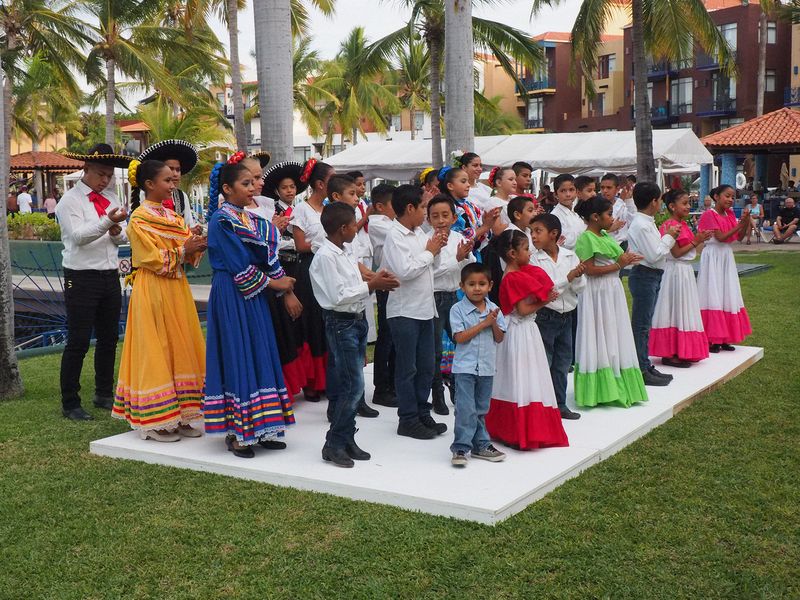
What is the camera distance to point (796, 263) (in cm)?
1819


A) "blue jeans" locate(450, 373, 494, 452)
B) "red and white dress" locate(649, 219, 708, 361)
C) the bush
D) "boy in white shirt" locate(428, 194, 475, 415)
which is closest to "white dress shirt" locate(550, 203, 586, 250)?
"red and white dress" locate(649, 219, 708, 361)

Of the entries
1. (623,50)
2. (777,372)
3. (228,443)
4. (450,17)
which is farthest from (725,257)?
(623,50)

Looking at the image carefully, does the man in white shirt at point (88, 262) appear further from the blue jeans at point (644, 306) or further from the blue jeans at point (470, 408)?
the blue jeans at point (644, 306)

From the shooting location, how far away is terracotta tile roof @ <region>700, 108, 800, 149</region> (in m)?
26.5

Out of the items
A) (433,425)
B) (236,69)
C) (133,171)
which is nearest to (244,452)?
(433,425)

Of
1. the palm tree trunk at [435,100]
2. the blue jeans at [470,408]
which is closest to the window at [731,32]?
the palm tree trunk at [435,100]

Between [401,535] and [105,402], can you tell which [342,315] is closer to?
[401,535]

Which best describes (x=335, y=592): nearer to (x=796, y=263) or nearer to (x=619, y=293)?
(x=619, y=293)

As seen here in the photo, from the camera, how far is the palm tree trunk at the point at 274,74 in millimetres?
8867

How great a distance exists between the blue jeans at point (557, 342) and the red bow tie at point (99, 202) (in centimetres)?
328

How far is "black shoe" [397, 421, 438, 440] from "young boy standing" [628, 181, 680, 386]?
2.19 metres

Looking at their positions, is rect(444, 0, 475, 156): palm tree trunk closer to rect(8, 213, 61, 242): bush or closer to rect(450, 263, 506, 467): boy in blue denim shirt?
rect(450, 263, 506, 467): boy in blue denim shirt

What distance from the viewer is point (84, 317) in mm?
6805

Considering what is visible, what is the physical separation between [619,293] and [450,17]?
504cm
